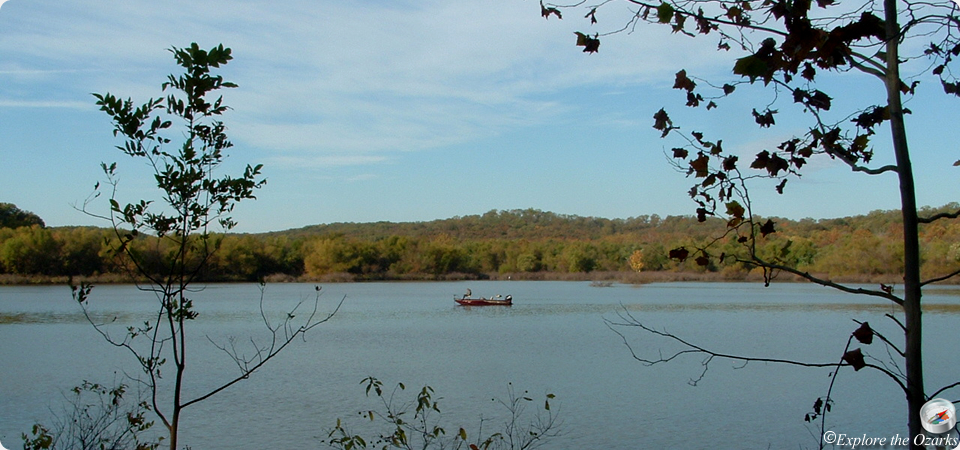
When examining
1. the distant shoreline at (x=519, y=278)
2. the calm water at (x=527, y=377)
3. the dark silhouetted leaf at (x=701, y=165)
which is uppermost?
the dark silhouetted leaf at (x=701, y=165)

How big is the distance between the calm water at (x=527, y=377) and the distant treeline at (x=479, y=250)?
2691 mm

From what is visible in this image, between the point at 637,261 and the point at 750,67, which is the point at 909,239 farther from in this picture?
the point at 637,261

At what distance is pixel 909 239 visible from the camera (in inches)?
80.1

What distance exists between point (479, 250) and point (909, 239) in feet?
277

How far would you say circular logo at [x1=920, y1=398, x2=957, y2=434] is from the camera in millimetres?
2234

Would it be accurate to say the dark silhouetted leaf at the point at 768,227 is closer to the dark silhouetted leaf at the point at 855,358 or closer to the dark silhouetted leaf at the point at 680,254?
the dark silhouetted leaf at the point at 680,254

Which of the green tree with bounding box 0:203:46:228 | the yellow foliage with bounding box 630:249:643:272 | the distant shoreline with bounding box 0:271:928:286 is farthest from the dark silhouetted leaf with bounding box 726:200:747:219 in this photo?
the yellow foliage with bounding box 630:249:643:272

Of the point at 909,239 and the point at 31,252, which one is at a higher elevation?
the point at 31,252

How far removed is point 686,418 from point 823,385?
420cm

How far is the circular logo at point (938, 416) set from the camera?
2234 millimetres

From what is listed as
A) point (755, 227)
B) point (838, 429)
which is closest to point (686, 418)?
point (838, 429)

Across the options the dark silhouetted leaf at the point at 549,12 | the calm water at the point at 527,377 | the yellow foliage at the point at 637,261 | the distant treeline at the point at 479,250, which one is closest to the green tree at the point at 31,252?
the distant treeline at the point at 479,250

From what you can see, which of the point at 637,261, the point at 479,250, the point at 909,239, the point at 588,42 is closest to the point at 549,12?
the point at 588,42

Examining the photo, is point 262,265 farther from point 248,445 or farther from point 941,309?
point 248,445
